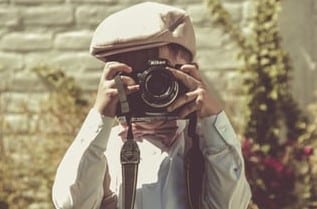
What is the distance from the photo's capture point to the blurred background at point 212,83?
234 inches

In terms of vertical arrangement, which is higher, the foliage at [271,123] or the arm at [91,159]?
the arm at [91,159]

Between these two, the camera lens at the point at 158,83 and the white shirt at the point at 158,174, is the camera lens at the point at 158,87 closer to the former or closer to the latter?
the camera lens at the point at 158,83

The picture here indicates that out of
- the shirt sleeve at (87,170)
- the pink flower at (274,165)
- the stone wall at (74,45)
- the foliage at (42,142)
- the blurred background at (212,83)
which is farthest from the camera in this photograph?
the stone wall at (74,45)

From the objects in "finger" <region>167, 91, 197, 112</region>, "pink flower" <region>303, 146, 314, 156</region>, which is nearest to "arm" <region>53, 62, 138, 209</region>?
"finger" <region>167, 91, 197, 112</region>

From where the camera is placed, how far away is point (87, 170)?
3045mm

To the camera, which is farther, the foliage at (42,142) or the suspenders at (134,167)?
the foliage at (42,142)

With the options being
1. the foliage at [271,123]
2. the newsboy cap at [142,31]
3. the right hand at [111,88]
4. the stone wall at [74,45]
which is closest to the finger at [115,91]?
the right hand at [111,88]

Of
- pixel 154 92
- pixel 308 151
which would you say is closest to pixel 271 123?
pixel 308 151

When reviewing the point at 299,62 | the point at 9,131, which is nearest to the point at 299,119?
the point at 299,62

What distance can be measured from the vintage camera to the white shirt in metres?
0.10

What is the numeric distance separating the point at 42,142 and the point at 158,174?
3105 millimetres

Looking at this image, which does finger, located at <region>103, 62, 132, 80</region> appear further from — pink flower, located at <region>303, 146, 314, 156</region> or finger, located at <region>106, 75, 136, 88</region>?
pink flower, located at <region>303, 146, 314, 156</region>

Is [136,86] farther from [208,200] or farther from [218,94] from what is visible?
[218,94]

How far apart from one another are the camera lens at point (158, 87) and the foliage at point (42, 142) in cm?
289
